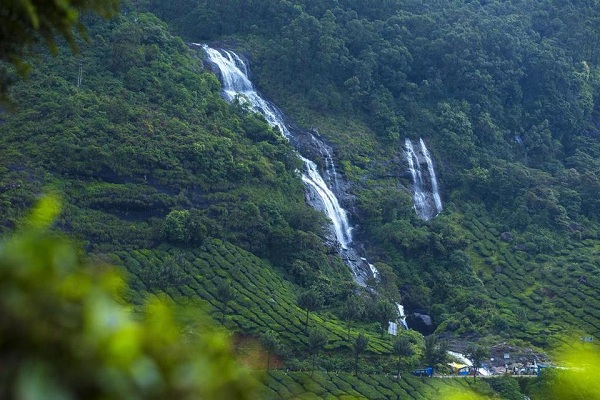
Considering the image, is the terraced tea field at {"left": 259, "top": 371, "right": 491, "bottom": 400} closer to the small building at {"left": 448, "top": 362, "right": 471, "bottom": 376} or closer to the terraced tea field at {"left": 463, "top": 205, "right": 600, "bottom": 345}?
the small building at {"left": 448, "top": 362, "right": 471, "bottom": 376}

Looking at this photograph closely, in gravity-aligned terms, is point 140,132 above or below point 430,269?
above

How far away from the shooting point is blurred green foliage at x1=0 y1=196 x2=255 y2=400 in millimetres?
1751

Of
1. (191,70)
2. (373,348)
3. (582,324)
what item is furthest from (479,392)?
(191,70)

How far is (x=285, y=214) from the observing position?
33.2 metres

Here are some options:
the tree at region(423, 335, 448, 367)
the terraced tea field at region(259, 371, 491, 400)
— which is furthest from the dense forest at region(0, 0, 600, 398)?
the terraced tea field at region(259, 371, 491, 400)

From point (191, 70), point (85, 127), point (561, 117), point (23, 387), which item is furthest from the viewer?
point (561, 117)

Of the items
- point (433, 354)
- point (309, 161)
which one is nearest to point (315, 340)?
point (433, 354)

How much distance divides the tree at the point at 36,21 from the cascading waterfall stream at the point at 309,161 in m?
28.6

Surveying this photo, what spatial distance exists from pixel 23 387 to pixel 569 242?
3951 centimetres

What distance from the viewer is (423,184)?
4069 cm

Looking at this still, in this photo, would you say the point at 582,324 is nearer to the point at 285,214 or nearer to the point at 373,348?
the point at 373,348

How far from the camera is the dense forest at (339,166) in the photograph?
27.7m

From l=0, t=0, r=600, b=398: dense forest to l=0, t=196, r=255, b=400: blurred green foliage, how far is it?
661 inches

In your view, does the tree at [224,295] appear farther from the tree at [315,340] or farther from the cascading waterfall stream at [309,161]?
the cascading waterfall stream at [309,161]
